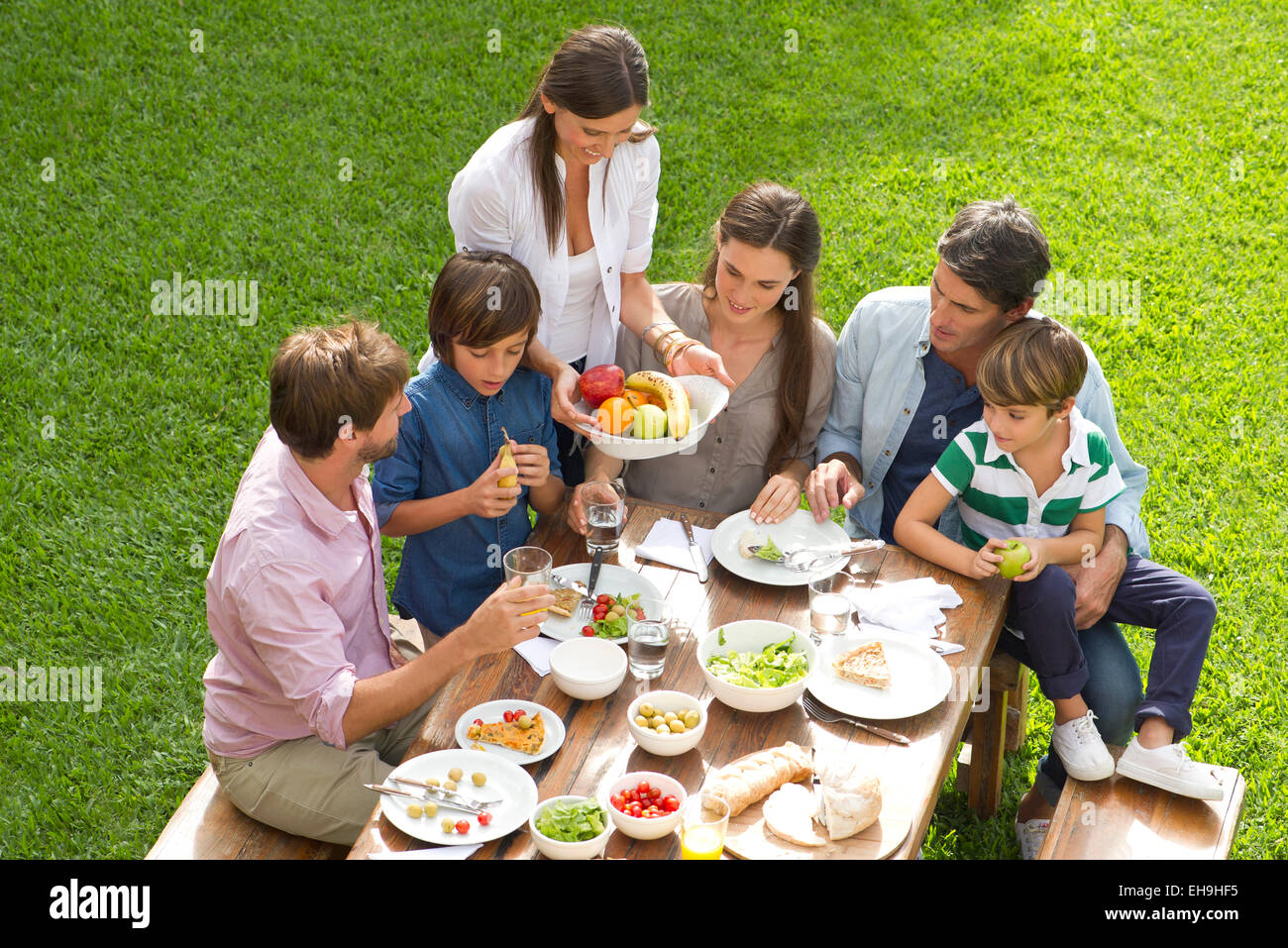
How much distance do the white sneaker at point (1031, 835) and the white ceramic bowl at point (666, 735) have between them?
5.92ft

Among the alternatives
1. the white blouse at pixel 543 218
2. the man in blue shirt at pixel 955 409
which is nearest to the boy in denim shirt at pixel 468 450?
the white blouse at pixel 543 218

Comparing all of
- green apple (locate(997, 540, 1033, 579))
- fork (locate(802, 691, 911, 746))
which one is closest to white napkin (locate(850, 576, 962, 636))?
green apple (locate(997, 540, 1033, 579))

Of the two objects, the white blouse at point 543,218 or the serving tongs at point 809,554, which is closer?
the serving tongs at point 809,554

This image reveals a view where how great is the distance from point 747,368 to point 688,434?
2.37 feet

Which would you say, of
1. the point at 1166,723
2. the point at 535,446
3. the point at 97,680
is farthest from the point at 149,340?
the point at 1166,723

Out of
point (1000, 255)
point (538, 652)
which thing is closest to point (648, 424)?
point (538, 652)

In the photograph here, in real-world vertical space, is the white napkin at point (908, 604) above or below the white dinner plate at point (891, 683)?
above

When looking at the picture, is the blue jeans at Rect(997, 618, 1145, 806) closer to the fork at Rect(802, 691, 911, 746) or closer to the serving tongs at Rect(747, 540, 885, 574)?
the serving tongs at Rect(747, 540, 885, 574)

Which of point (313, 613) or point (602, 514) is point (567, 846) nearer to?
point (313, 613)

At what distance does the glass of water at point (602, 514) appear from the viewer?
3.82 m

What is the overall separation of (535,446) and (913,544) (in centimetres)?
127

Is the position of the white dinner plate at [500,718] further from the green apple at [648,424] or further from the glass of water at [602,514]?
the green apple at [648,424]

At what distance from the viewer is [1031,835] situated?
4.41 meters
